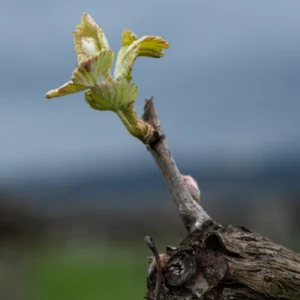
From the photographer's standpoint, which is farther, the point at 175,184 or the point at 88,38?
the point at 175,184

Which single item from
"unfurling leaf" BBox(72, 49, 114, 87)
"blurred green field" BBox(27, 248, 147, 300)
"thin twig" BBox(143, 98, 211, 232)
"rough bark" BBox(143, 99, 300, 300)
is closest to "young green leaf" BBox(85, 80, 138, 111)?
"unfurling leaf" BBox(72, 49, 114, 87)

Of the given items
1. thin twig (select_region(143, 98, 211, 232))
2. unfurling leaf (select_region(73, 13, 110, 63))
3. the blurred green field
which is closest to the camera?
unfurling leaf (select_region(73, 13, 110, 63))

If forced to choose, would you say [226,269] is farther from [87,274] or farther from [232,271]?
[87,274]

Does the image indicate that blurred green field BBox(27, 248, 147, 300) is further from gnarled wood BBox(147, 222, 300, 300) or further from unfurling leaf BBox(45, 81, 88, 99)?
unfurling leaf BBox(45, 81, 88, 99)

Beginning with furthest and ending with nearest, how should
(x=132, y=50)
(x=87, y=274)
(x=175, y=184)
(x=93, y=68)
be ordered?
(x=87, y=274) < (x=175, y=184) < (x=132, y=50) < (x=93, y=68)

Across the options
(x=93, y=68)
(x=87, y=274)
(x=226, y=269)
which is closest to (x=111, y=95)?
(x=93, y=68)

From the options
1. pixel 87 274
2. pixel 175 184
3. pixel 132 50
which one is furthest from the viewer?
pixel 87 274

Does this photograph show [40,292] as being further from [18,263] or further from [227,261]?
[227,261]

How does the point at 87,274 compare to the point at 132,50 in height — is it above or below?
above
